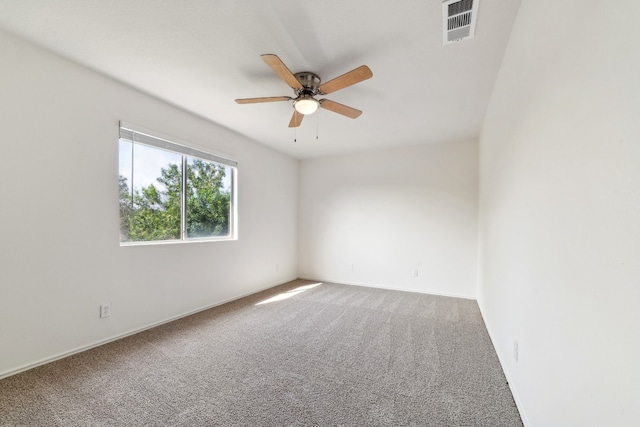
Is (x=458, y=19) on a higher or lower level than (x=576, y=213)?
higher

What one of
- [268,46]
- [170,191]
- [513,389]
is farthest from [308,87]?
[513,389]

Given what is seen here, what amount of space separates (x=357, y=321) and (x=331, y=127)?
2.58 m

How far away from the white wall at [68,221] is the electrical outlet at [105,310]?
0.04m

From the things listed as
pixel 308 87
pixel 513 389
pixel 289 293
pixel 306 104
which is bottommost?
pixel 289 293

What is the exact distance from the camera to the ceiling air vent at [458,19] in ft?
5.22

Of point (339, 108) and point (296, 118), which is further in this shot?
point (296, 118)

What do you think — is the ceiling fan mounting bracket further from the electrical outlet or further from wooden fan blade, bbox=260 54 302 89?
the electrical outlet

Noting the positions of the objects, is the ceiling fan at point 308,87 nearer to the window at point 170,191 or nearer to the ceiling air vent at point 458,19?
the ceiling air vent at point 458,19

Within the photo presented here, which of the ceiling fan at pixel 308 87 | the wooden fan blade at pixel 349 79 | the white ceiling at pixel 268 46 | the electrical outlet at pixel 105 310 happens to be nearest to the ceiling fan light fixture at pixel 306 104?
the ceiling fan at pixel 308 87

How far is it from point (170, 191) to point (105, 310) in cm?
138

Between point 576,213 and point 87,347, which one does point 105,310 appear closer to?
point 87,347

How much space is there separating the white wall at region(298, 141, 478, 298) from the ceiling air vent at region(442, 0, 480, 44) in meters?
2.69

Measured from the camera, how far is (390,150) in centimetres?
473

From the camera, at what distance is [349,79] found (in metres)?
1.99
